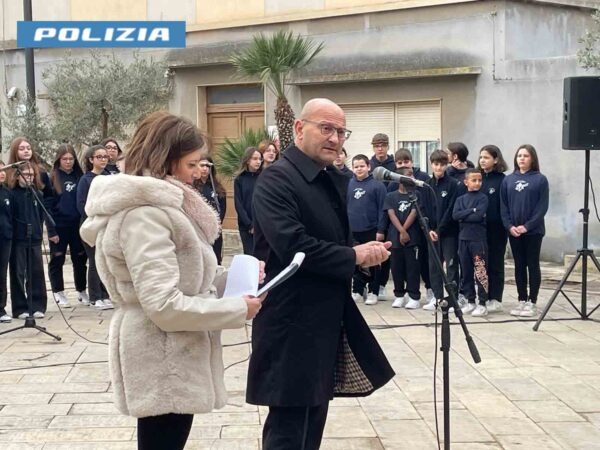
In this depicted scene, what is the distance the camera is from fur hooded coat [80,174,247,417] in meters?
3.23

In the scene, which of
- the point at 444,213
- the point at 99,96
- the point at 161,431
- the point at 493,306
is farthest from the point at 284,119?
the point at 161,431

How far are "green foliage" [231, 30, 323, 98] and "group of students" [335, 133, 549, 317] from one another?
5.19m

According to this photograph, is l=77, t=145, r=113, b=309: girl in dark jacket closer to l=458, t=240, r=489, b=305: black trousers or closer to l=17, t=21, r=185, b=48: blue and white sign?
l=17, t=21, r=185, b=48: blue and white sign

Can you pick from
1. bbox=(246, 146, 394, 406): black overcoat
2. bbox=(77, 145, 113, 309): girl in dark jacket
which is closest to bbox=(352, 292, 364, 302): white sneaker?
bbox=(77, 145, 113, 309): girl in dark jacket

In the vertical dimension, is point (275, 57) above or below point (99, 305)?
above

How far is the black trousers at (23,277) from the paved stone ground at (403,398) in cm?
85

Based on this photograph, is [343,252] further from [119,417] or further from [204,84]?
[204,84]

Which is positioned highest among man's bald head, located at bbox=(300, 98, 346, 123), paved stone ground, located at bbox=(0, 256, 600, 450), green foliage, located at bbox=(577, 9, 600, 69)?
green foliage, located at bbox=(577, 9, 600, 69)

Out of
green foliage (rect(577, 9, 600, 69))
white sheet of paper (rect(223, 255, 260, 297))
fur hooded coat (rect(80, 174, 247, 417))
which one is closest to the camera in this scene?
fur hooded coat (rect(80, 174, 247, 417))

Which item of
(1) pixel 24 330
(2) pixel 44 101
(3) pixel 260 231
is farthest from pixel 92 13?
(3) pixel 260 231

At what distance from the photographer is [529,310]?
388 inches

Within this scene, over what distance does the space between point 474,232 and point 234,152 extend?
22.2 feet

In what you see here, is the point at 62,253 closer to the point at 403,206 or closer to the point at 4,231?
the point at 4,231

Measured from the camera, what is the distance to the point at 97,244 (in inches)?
131
